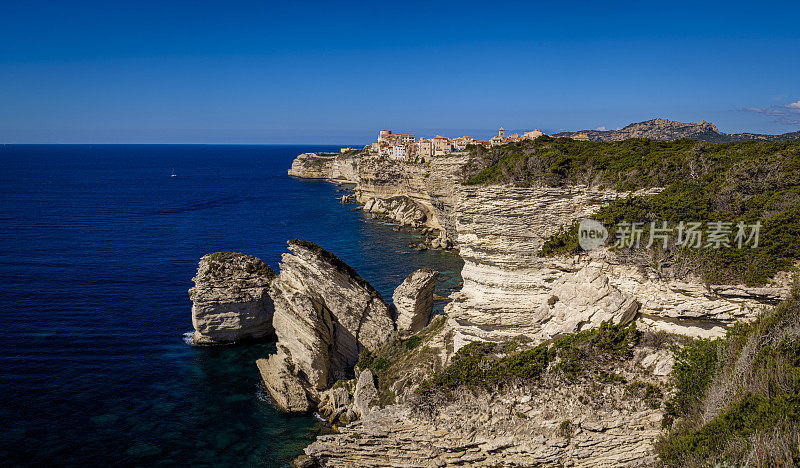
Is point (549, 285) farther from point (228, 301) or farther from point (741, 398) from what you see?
point (228, 301)

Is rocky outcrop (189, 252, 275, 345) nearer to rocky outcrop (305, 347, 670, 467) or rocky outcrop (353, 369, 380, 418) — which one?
rocky outcrop (353, 369, 380, 418)

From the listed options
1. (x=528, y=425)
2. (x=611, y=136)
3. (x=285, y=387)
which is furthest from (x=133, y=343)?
(x=611, y=136)

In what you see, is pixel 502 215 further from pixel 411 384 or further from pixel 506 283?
pixel 411 384

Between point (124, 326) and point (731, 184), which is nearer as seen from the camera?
point (731, 184)

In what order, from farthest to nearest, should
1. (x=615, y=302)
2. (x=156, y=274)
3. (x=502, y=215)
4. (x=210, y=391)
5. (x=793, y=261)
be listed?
(x=156, y=274) < (x=210, y=391) < (x=502, y=215) < (x=615, y=302) < (x=793, y=261)

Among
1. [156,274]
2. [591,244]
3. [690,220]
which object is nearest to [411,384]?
[591,244]

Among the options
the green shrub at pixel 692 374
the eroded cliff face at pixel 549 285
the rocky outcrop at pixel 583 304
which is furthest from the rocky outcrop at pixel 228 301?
the green shrub at pixel 692 374
